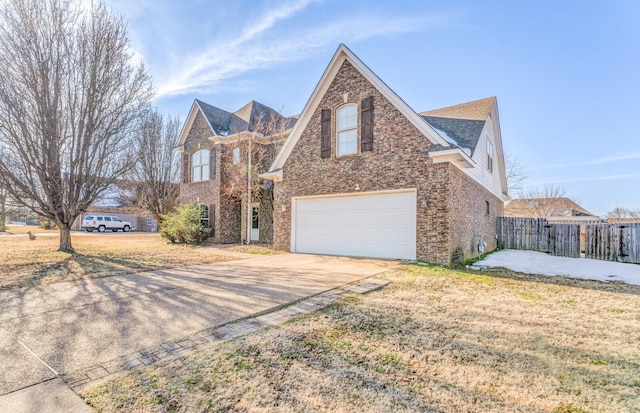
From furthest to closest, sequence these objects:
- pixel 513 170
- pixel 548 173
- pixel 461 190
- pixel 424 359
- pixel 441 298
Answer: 1. pixel 548 173
2. pixel 513 170
3. pixel 461 190
4. pixel 441 298
5. pixel 424 359

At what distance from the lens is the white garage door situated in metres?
10.3

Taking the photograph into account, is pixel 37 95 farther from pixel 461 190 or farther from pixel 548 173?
pixel 548 173

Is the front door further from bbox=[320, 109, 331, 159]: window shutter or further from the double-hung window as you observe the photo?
the double-hung window

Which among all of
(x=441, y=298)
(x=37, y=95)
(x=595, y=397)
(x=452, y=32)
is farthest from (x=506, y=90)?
(x=37, y=95)

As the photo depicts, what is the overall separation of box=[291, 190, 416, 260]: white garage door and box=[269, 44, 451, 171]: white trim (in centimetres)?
189

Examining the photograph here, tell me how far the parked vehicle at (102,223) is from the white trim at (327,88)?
28.1 metres

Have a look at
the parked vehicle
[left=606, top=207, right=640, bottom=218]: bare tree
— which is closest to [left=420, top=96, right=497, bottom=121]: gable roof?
[left=606, top=207, right=640, bottom=218]: bare tree

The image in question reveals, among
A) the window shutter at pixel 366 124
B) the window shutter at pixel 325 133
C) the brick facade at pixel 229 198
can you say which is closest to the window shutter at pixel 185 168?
the brick facade at pixel 229 198

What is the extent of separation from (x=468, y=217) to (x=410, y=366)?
31.3ft

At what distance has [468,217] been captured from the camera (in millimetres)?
11367

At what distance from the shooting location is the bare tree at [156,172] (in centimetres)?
2377

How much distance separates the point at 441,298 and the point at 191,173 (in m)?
17.8

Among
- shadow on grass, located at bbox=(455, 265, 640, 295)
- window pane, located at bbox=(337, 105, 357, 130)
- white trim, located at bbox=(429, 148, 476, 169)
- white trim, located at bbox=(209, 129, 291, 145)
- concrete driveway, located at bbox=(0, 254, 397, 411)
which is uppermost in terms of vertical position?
white trim, located at bbox=(209, 129, 291, 145)

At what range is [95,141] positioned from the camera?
12336mm
